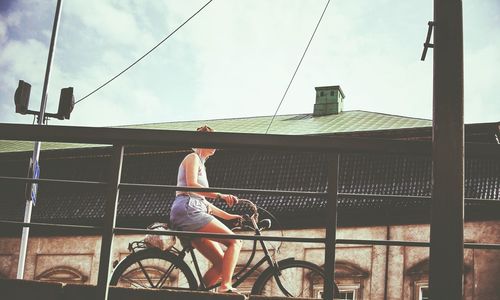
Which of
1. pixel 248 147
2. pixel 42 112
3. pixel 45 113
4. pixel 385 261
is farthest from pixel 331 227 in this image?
pixel 42 112

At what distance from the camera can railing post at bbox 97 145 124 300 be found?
3.46m

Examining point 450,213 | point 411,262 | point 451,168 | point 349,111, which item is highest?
point 349,111

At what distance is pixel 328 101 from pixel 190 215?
20.6 metres

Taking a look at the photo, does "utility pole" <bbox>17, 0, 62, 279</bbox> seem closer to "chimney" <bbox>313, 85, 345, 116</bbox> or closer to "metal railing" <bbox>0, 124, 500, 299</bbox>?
"chimney" <bbox>313, 85, 345, 116</bbox>

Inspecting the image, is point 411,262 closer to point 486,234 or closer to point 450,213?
point 486,234

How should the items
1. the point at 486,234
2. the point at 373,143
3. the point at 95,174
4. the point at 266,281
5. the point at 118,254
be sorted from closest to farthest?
the point at 373,143 < the point at 266,281 < the point at 486,234 < the point at 118,254 < the point at 95,174

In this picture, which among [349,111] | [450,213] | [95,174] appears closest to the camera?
[450,213]

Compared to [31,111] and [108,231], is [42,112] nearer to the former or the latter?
[31,111]

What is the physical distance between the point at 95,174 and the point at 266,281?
1730 cm

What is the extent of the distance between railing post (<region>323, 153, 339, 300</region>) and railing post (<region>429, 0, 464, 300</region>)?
1.95 ft

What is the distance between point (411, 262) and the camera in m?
17.0

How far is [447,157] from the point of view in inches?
115

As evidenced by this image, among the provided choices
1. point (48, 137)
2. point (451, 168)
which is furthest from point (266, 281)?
point (451, 168)

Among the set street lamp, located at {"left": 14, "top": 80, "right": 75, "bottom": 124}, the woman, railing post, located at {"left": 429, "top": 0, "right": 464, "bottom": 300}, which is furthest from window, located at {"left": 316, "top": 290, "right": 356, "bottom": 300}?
railing post, located at {"left": 429, "top": 0, "right": 464, "bottom": 300}
